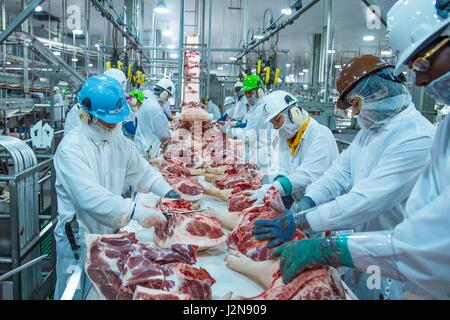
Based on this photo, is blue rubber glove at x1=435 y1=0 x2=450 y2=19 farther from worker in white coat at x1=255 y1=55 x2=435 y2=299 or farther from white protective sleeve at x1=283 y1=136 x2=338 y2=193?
white protective sleeve at x1=283 y1=136 x2=338 y2=193

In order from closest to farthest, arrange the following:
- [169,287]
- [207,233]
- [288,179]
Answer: [169,287], [207,233], [288,179]

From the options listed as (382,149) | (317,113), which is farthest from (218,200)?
(317,113)

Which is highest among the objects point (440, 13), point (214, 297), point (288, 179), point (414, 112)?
point (440, 13)

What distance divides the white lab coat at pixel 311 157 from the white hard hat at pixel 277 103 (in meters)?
0.29

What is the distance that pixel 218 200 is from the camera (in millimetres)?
3980

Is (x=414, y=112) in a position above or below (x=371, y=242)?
above

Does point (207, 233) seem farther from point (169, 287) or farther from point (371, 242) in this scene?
point (371, 242)

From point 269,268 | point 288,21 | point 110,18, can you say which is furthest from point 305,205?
point 110,18

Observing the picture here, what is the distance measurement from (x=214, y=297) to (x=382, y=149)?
1.38 m

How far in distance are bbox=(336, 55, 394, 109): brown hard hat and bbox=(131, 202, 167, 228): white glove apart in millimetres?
1446

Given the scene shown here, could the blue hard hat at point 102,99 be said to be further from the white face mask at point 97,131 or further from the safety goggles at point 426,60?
the safety goggles at point 426,60

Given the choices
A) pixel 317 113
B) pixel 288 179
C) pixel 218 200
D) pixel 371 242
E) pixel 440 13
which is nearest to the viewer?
pixel 440 13

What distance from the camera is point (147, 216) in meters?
2.59

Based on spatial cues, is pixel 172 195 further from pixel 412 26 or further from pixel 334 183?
pixel 412 26
